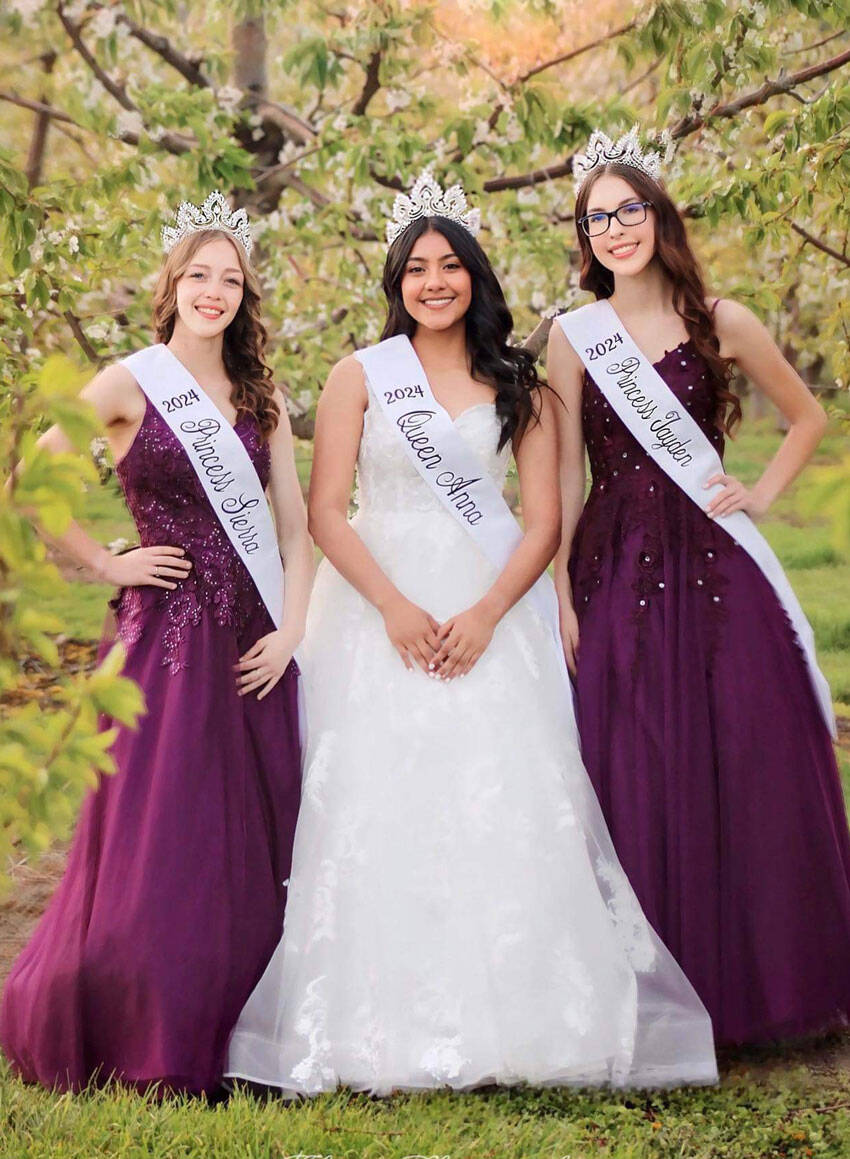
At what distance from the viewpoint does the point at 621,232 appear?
3.25 m

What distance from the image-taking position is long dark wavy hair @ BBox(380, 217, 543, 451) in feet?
10.6

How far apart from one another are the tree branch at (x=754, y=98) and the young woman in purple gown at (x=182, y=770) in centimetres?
156

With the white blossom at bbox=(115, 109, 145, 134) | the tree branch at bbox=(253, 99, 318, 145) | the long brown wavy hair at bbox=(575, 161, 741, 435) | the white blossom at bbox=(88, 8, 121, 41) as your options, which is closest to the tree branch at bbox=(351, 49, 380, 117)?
the tree branch at bbox=(253, 99, 318, 145)

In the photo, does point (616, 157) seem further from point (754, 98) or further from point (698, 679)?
point (698, 679)

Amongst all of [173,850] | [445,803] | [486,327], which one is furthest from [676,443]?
[173,850]

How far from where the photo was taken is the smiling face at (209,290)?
125 inches

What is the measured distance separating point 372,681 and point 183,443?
682mm

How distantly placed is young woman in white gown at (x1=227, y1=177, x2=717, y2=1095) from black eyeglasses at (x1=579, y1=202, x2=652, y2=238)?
0.90 feet

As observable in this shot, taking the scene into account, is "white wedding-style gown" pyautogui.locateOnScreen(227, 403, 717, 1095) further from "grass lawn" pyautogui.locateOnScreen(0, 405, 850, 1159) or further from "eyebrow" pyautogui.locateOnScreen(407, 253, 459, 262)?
"eyebrow" pyautogui.locateOnScreen(407, 253, 459, 262)

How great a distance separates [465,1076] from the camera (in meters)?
2.86

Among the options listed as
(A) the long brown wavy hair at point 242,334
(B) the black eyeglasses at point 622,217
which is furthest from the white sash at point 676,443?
(A) the long brown wavy hair at point 242,334

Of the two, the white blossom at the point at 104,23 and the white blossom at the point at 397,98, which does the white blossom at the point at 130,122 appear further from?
the white blossom at the point at 397,98

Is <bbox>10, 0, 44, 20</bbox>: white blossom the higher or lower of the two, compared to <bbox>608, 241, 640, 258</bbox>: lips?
higher

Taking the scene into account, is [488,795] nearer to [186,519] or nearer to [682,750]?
[682,750]
